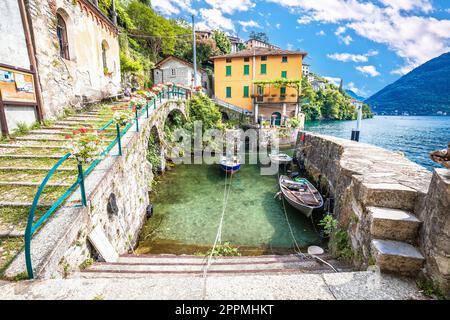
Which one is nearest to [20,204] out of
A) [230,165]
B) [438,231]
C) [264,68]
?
[438,231]

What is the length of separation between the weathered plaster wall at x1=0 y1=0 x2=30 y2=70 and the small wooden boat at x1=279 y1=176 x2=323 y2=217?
11400mm

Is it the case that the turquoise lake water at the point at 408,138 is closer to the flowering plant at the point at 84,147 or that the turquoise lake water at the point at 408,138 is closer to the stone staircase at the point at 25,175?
the flowering plant at the point at 84,147

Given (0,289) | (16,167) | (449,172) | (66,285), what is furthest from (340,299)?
(16,167)

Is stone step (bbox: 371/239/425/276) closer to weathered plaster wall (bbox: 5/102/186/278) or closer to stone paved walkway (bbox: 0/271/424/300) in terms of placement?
stone paved walkway (bbox: 0/271/424/300)

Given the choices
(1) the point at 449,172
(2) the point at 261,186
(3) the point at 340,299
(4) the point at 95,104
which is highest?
(4) the point at 95,104

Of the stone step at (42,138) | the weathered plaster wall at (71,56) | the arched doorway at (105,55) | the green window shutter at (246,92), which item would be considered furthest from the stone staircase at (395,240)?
the green window shutter at (246,92)

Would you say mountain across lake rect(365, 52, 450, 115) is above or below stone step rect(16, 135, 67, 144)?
above

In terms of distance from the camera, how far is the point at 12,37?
6523mm

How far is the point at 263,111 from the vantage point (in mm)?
28922

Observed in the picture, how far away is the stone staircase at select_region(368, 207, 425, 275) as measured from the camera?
251 cm

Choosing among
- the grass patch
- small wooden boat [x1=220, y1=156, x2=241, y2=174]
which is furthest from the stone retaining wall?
small wooden boat [x1=220, y1=156, x2=241, y2=174]
